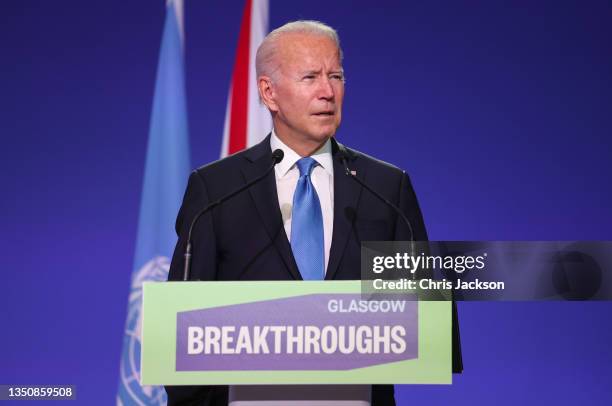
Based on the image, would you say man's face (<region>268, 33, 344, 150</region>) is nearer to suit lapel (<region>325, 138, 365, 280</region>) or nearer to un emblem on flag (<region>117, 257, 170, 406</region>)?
suit lapel (<region>325, 138, 365, 280</region>)

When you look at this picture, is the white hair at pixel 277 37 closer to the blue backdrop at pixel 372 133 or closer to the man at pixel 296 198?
the man at pixel 296 198

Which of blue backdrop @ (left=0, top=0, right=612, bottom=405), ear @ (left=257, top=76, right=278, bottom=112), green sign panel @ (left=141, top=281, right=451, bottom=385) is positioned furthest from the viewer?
blue backdrop @ (left=0, top=0, right=612, bottom=405)

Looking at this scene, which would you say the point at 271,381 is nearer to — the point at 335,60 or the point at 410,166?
the point at 335,60

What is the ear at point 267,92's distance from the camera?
2.12m

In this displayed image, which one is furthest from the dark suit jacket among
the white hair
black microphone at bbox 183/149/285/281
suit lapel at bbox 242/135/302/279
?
the white hair

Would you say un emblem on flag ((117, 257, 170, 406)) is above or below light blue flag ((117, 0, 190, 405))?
below

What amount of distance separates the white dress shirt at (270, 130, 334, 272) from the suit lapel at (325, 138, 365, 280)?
1 centimetres

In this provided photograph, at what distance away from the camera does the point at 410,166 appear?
346cm

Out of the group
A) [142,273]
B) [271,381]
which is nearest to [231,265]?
[271,381]

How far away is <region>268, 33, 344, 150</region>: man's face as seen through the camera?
2012mm

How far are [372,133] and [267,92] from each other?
137cm

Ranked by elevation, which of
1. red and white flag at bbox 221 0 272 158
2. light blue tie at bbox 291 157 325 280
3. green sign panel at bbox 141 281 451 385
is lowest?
Result: green sign panel at bbox 141 281 451 385

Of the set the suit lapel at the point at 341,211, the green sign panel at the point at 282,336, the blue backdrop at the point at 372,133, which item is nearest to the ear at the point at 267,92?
the suit lapel at the point at 341,211

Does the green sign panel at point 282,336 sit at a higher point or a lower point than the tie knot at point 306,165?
lower
